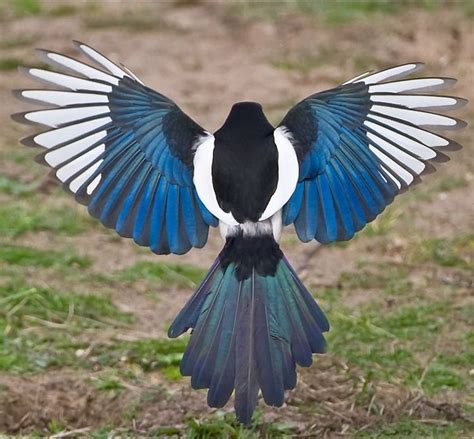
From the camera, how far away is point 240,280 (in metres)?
3.37

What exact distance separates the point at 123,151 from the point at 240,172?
0.37 metres

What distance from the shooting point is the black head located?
3373 mm

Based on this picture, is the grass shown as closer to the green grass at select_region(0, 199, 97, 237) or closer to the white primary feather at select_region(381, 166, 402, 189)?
the green grass at select_region(0, 199, 97, 237)

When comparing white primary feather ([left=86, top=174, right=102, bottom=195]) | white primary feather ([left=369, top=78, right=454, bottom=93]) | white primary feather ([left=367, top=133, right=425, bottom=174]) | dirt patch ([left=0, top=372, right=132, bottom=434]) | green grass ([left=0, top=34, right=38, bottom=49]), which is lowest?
dirt patch ([left=0, top=372, right=132, bottom=434])

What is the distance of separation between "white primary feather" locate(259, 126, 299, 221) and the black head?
0.16ft

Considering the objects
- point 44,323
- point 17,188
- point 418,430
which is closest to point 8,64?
point 17,188

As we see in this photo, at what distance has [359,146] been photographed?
3557 millimetres

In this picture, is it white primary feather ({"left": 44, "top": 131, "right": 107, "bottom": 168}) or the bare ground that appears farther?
the bare ground

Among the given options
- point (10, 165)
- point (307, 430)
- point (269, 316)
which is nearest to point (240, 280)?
point (269, 316)

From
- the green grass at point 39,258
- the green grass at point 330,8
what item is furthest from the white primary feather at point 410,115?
the green grass at point 330,8

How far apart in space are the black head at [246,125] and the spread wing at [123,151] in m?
0.13

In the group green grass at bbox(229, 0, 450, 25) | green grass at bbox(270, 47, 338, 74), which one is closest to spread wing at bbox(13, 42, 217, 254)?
green grass at bbox(270, 47, 338, 74)

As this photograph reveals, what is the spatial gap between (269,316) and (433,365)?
841 millimetres

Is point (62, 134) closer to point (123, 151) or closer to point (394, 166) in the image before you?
point (123, 151)
